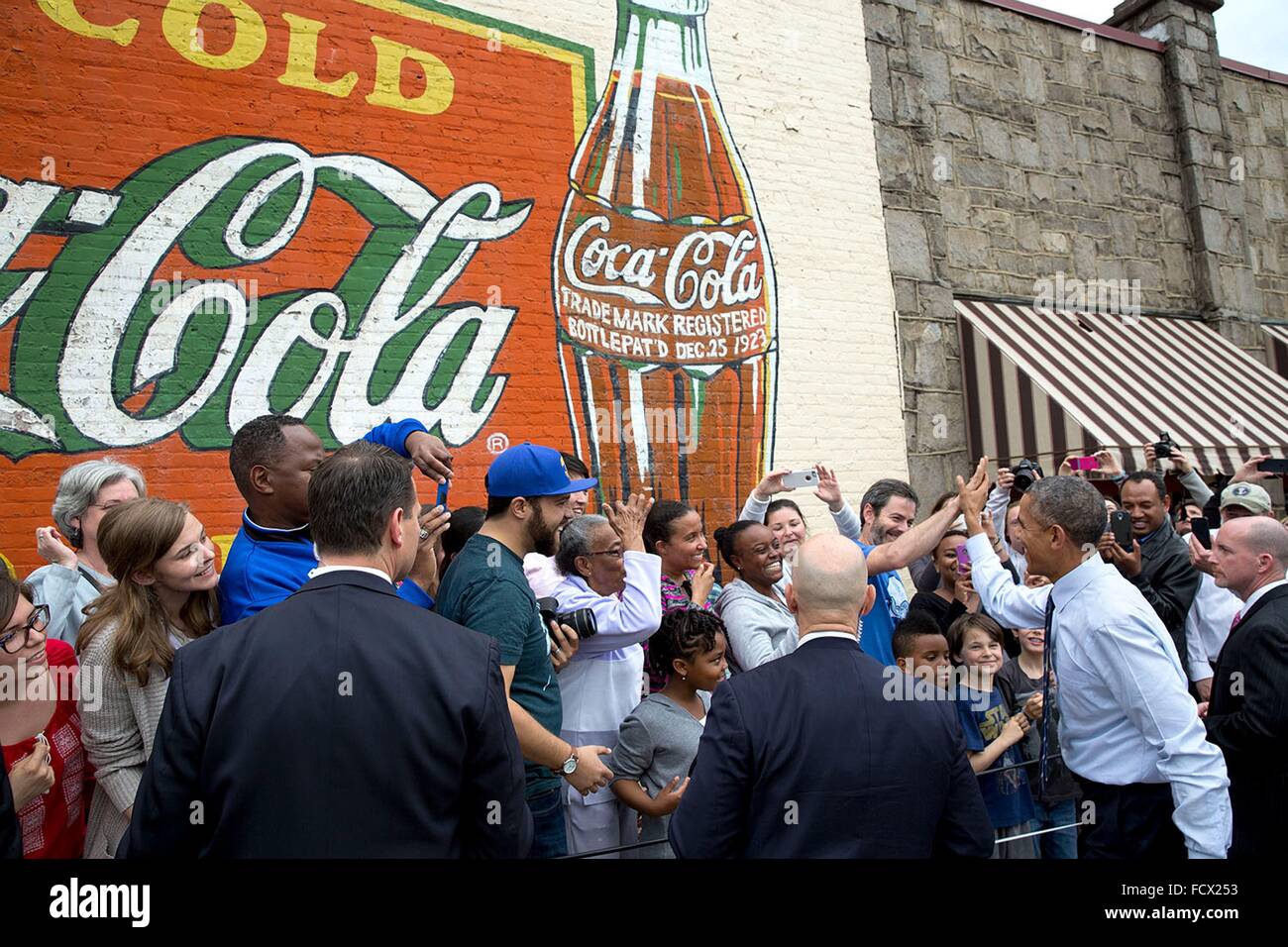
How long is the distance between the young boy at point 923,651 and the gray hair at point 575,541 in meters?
1.51

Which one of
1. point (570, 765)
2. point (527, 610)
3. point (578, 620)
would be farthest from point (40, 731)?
point (578, 620)

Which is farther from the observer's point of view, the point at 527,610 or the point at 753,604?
the point at 753,604

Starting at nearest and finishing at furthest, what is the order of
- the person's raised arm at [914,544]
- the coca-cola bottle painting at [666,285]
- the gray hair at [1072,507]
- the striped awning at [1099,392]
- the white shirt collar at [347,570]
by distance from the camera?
1. the white shirt collar at [347,570]
2. the gray hair at [1072,507]
3. the person's raised arm at [914,544]
4. the coca-cola bottle painting at [666,285]
5. the striped awning at [1099,392]

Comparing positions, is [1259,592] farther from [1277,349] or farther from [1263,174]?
[1263,174]

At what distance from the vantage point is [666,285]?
Result: 8.07m

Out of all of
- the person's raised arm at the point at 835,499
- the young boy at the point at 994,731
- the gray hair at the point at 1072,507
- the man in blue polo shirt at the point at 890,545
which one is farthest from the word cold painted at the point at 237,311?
the gray hair at the point at 1072,507

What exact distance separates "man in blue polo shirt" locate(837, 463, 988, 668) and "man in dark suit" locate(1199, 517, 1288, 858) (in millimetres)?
1109

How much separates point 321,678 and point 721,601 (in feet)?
9.28

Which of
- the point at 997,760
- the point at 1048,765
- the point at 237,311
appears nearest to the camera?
the point at 1048,765

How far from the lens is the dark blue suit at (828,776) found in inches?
93.2

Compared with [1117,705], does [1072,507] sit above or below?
above

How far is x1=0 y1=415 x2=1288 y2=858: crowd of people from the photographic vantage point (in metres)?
2.03

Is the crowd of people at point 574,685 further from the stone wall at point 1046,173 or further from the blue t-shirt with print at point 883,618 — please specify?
the stone wall at point 1046,173

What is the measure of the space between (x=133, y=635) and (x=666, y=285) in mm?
5852
